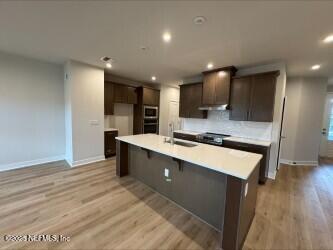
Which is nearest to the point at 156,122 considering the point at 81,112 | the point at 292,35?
the point at 81,112

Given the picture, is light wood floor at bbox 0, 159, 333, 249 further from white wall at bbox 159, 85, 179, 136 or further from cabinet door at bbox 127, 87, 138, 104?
white wall at bbox 159, 85, 179, 136

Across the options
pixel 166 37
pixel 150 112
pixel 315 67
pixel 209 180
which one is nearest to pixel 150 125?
pixel 150 112

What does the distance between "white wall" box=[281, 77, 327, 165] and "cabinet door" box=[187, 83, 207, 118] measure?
273 centimetres

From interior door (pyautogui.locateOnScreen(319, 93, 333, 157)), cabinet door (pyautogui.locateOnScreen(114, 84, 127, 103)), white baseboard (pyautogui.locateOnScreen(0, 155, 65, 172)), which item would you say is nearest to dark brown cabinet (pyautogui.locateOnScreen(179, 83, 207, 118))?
cabinet door (pyautogui.locateOnScreen(114, 84, 127, 103))

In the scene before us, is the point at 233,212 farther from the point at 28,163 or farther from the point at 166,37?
the point at 28,163

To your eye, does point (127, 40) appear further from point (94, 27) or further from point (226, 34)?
point (226, 34)

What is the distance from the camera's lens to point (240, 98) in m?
3.71

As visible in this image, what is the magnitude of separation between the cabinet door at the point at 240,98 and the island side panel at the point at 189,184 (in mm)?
2200

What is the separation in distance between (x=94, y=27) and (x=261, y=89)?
338 cm

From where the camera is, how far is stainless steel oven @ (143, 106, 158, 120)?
5.82 m

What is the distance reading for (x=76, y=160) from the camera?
13.0 ft

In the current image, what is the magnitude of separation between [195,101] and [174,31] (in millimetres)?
2602

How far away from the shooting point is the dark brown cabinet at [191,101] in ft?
15.0

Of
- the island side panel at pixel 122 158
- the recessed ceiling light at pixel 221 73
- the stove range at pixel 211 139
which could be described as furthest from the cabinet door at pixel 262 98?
the island side panel at pixel 122 158
